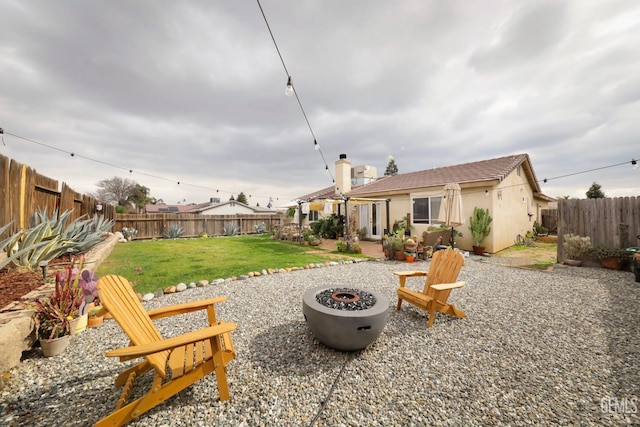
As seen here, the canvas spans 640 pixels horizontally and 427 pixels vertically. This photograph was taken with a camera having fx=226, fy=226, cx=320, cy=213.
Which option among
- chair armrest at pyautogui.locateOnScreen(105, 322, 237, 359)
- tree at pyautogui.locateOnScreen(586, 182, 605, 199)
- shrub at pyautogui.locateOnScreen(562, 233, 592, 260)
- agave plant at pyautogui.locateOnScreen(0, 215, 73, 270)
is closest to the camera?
chair armrest at pyautogui.locateOnScreen(105, 322, 237, 359)

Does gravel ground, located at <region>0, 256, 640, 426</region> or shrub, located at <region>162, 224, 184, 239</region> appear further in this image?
shrub, located at <region>162, 224, 184, 239</region>

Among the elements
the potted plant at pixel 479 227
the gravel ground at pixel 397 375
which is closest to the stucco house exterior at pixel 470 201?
the potted plant at pixel 479 227

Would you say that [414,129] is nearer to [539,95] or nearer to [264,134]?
[539,95]

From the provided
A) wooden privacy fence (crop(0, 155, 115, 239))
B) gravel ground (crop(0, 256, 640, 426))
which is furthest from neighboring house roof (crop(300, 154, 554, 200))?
wooden privacy fence (crop(0, 155, 115, 239))

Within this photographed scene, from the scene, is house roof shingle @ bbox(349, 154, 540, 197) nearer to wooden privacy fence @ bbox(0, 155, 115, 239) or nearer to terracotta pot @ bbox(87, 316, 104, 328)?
terracotta pot @ bbox(87, 316, 104, 328)

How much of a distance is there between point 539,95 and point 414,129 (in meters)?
4.38

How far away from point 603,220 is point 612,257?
3.82ft

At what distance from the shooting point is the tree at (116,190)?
34.1m

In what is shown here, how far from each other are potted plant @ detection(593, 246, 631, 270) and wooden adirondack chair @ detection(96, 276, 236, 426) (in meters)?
9.96

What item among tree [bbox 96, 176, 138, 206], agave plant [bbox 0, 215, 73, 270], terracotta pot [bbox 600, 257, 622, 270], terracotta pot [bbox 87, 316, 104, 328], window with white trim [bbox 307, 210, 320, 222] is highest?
tree [bbox 96, 176, 138, 206]

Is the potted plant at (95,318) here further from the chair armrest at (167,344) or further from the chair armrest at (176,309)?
the chair armrest at (167,344)

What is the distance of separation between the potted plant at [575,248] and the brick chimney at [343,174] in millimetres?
11029

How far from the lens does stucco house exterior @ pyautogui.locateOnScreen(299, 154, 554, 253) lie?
9.44 metres

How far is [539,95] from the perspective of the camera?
7.39 meters
